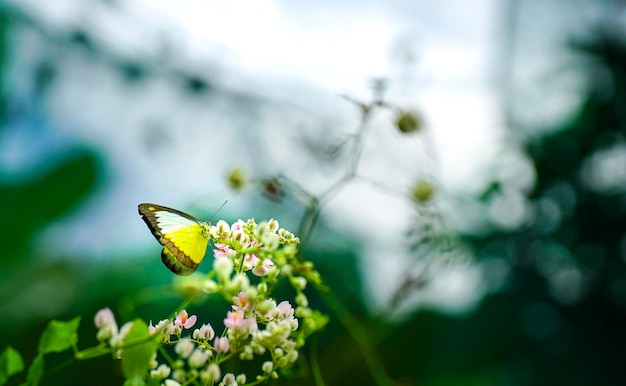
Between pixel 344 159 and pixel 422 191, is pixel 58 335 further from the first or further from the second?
pixel 344 159

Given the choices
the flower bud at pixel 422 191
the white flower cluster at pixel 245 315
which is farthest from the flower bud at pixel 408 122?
the white flower cluster at pixel 245 315

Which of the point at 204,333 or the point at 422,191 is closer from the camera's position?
the point at 204,333

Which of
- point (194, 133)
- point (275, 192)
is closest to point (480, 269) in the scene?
point (194, 133)

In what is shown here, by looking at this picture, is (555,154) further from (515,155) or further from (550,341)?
(550,341)

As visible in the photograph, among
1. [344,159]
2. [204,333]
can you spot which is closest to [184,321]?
[204,333]

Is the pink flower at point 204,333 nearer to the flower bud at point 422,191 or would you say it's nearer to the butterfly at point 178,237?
the butterfly at point 178,237
